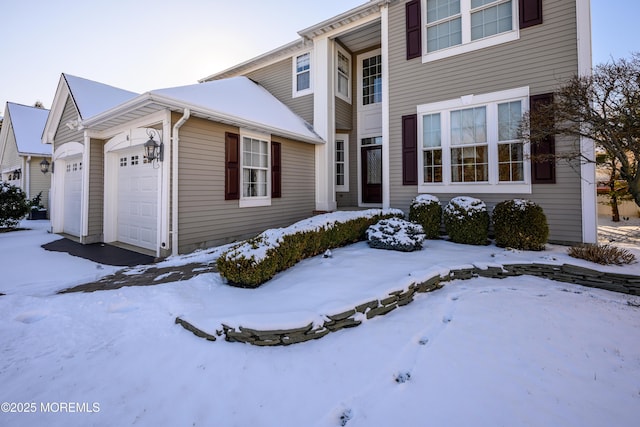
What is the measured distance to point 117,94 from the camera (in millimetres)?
8844

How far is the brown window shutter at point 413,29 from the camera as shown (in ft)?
23.7

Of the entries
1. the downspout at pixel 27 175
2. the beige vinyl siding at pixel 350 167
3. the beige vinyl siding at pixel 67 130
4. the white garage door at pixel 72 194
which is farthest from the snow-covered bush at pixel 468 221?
the downspout at pixel 27 175

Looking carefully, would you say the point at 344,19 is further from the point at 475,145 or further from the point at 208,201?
the point at 208,201

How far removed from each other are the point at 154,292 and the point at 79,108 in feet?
20.2

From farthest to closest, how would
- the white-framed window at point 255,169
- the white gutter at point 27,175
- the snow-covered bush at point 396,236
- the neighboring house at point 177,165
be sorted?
the white gutter at point 27,175, the white-framed window at point 255,169, the neighboring house at point 177,165, the snow-covered bush at point 396,236

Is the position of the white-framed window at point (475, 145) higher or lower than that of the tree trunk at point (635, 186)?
higher

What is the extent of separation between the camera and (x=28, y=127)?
48.8 ft

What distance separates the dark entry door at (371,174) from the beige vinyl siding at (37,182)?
14.9 m

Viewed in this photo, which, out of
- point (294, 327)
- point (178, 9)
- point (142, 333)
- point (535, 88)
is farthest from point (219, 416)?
point (178, 9)

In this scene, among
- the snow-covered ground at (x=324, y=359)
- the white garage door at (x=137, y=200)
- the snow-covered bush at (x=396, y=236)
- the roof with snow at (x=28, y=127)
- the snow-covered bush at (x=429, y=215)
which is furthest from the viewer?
the roof with snow at (x=28, y=127)

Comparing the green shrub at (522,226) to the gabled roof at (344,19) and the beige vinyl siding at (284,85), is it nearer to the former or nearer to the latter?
the gabled roof at (344,19)

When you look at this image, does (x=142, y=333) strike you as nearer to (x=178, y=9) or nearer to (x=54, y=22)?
(x=178, y=9)

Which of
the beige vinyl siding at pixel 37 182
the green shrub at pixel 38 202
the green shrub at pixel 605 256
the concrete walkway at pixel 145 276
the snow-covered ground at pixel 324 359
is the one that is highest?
the beige vinyl siding at pixel 37 182

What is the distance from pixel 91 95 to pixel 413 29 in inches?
341
